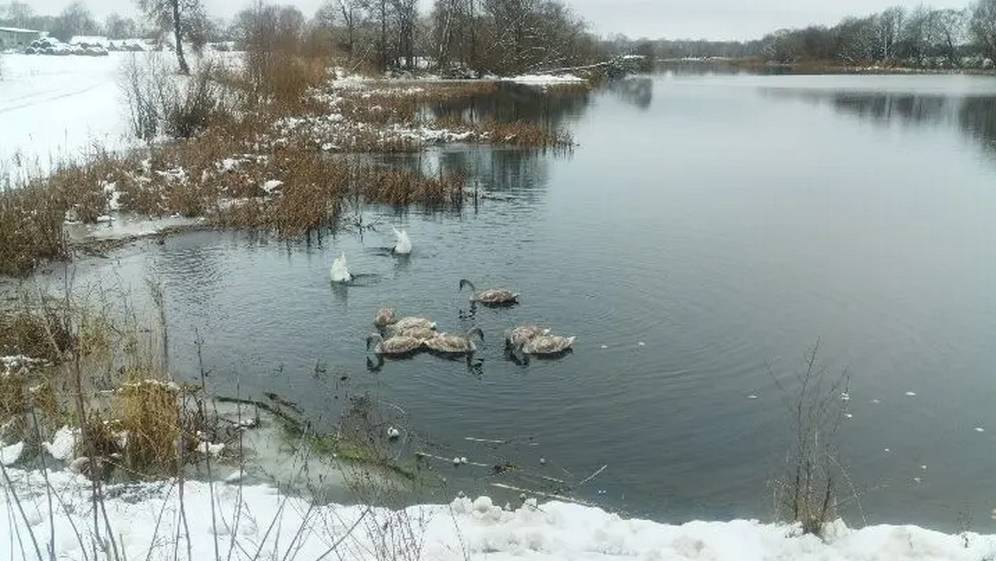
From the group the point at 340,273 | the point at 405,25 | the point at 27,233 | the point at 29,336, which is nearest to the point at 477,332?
the point at 340,273

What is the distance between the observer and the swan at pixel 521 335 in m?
10.8

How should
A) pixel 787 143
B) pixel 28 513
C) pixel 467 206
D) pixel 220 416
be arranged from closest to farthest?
pixel 28 513
pixel 220 416
pixel 467 206
pixel 787 143

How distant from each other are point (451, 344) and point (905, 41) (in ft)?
380

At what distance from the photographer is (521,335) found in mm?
10836

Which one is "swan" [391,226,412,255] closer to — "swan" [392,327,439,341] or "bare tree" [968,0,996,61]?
"swan" [392,327,439,341]

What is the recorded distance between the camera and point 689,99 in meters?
52.4

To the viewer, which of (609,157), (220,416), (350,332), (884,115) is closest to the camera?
(220,416)

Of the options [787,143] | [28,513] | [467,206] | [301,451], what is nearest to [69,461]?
[28,513]

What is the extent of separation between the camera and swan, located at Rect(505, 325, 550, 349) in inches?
425

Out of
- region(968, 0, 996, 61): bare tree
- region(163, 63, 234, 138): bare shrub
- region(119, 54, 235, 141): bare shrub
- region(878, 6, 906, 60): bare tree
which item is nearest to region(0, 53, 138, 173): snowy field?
region(119, 54, 235, 141): bare shrub

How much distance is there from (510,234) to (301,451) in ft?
31.4

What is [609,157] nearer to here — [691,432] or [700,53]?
[691,432]

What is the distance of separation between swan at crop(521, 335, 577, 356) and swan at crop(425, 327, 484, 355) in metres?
0.71

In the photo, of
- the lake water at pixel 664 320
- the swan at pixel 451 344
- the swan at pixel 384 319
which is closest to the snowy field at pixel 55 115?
Result: the lake water at pixel 664 320
